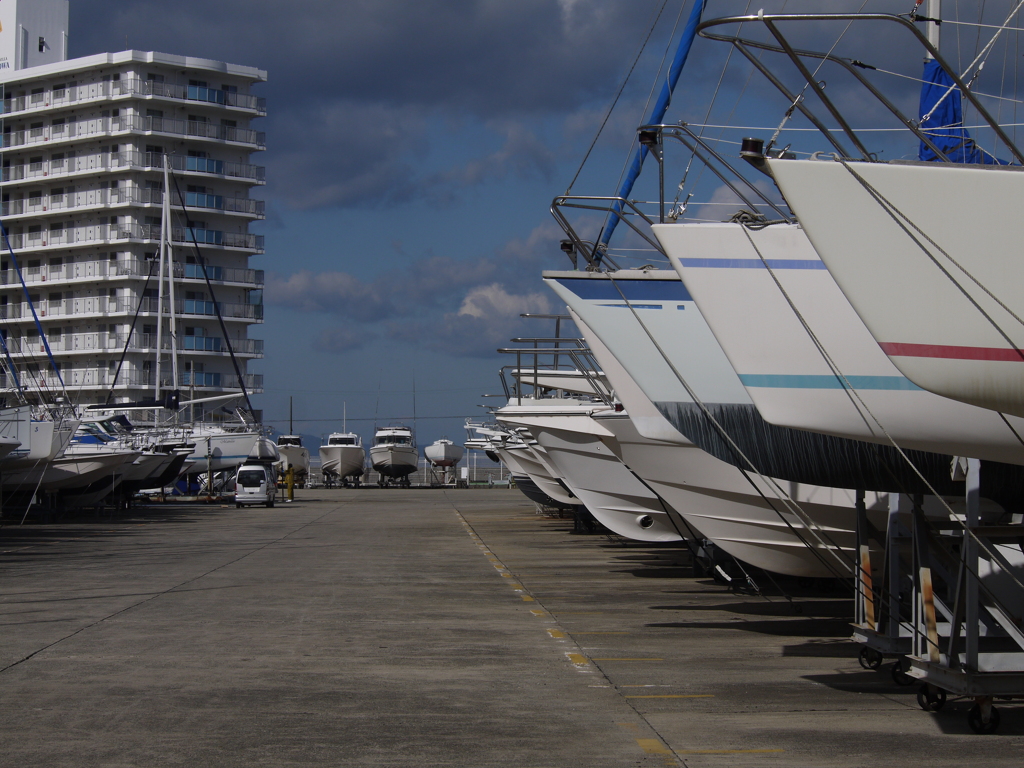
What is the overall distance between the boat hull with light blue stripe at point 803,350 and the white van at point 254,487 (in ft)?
107

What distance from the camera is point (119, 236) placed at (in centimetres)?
6569

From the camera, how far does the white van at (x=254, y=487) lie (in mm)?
39312

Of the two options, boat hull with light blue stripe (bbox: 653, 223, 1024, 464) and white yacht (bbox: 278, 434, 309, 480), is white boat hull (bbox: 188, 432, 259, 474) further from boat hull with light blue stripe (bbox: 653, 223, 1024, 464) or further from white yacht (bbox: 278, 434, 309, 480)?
boat hull with light blue stripe (bbox: 653, 223, 1024, 464)

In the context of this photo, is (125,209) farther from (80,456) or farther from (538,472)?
(538,472)

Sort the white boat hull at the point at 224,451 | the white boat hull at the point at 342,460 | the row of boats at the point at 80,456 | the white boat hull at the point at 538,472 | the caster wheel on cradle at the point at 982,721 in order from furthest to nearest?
the white boat hull at the point at 342,460
the white boat hull at the point at 224,451
the row of boats at the point at 80,456
the white boat hull at the point at 538,472
the caster wheel on cradle at the point at 982,721

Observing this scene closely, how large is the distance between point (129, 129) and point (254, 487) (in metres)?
34.2

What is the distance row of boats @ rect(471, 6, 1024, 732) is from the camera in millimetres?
5562

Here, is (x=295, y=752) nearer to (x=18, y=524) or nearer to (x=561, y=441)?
(x=561, y=441)

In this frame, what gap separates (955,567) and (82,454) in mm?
27848

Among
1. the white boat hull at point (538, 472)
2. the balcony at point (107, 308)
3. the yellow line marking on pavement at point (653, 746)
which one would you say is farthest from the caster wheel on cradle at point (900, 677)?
the balcony at point (107, 308)

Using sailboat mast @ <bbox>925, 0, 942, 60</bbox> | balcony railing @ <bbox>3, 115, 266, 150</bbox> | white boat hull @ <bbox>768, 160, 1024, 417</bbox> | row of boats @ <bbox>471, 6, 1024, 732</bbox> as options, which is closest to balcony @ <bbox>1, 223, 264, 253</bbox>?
balcony railing @ <bbox>3, 115, 266, 150</bbox>

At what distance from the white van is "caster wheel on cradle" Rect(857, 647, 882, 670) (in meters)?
31.8

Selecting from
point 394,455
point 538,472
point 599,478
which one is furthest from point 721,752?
point 394,455

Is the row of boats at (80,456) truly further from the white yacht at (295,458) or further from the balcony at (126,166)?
the balcony at (126,166)
